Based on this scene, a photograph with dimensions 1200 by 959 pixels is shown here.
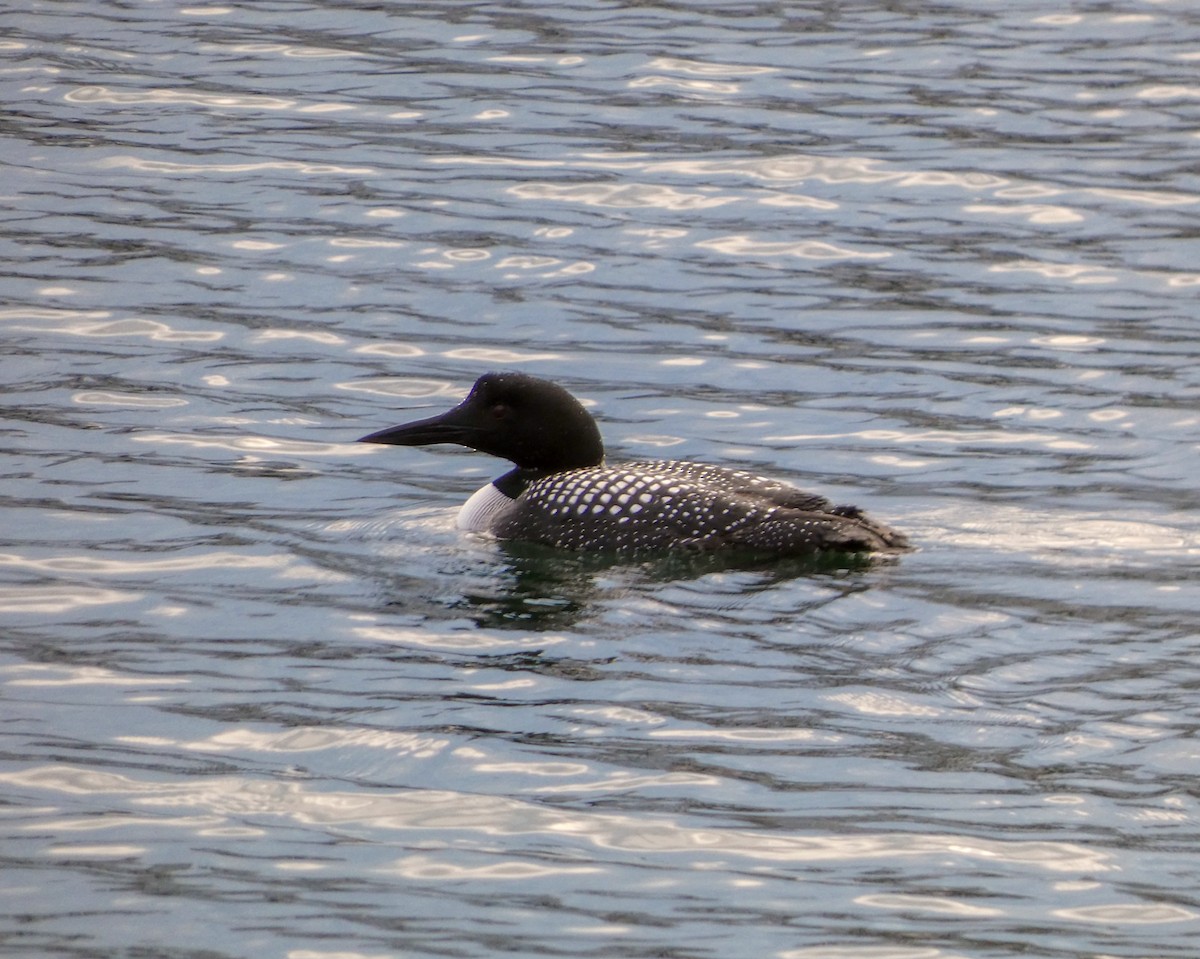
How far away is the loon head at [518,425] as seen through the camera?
27.5 feet

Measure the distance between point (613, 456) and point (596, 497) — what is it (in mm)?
1351

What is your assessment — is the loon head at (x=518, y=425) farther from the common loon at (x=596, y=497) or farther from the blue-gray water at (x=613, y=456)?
the blue-gray water at (x=613, y=456)

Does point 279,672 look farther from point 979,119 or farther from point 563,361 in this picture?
point 979,119

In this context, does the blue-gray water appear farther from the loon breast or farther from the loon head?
the loon head

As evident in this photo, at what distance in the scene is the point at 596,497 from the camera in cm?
789

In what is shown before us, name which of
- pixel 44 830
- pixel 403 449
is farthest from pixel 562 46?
pixel 44 830

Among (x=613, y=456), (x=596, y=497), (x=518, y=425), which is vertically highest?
(x=518, y=425)

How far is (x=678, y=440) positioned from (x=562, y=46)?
637 cm

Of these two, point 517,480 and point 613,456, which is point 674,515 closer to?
point 517,480

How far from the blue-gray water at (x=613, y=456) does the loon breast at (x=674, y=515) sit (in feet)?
0.54

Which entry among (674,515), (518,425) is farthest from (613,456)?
(674,515)

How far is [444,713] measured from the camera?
6207 mm

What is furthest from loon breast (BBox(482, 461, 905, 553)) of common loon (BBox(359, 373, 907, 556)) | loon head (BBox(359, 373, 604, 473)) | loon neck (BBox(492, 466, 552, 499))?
loon head (BBox(359, 373, 604, 473))

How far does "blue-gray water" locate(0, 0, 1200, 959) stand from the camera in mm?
5246
